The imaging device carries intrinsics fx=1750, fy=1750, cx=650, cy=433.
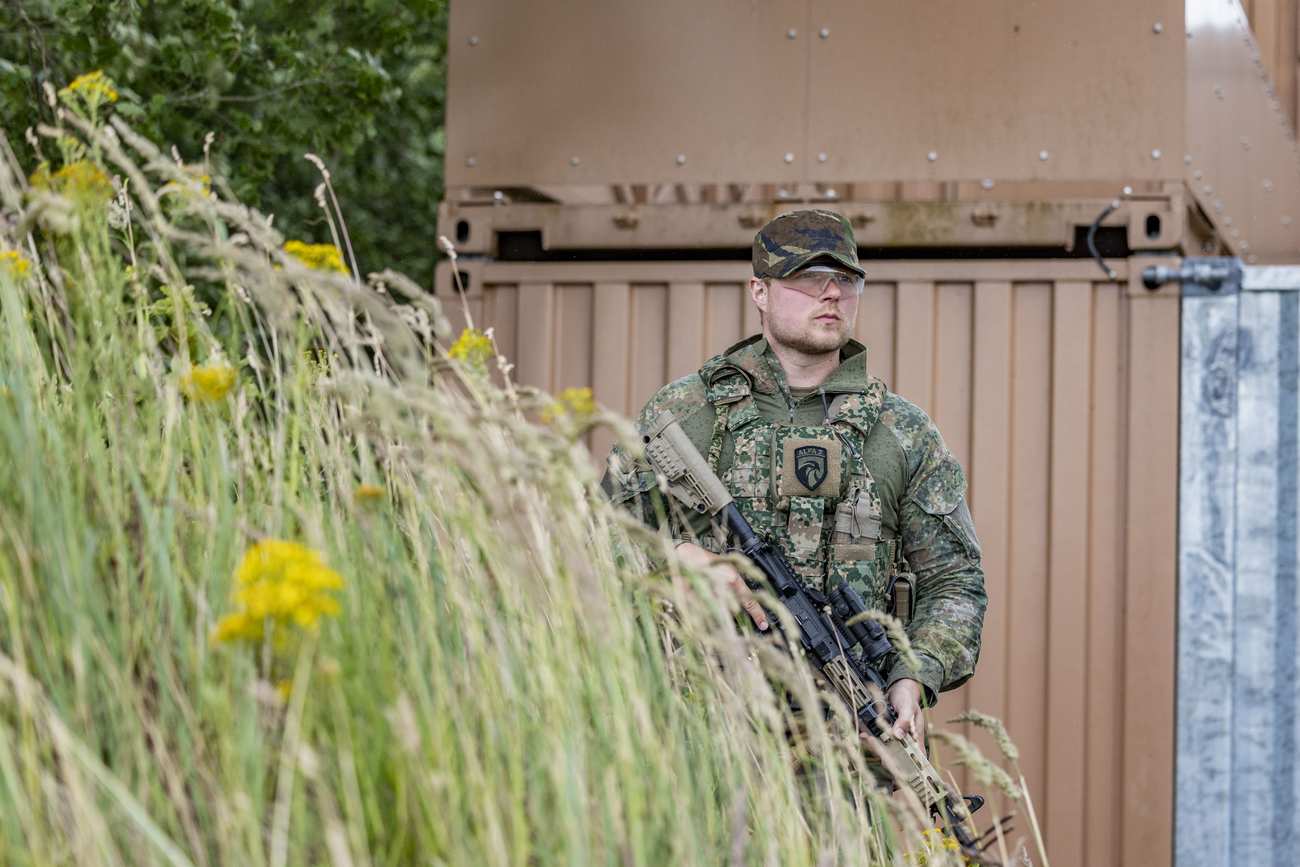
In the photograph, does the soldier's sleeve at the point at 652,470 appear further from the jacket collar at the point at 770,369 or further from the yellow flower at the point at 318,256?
the yellow flower at the point at 318,256

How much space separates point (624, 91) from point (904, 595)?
2198mm

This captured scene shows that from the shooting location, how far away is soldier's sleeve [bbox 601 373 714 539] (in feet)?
11.8

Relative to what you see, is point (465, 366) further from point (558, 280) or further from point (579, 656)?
point (558, 280)

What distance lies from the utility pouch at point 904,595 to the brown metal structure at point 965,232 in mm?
1336

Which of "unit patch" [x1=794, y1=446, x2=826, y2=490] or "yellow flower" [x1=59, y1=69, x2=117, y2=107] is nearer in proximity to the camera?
"yellow flower" [x1=59, y1=69, x2=117, y2=107]

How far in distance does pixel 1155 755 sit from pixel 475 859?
11.5 feet

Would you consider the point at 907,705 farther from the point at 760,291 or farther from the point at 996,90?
the point at 996,90

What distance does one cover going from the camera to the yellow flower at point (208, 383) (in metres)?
2.17

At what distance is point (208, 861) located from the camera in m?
1.78

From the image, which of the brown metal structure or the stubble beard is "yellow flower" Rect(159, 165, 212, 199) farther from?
the brown metal structure

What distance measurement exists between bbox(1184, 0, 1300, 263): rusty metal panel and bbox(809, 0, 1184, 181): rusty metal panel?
0.45 ft

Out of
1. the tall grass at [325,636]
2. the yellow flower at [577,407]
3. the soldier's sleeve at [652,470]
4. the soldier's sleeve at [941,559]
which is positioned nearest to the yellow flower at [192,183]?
the tall grass at [325,636]

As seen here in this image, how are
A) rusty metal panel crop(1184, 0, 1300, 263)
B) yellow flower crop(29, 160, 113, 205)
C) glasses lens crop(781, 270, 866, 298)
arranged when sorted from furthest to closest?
rusty metal panel crop(1184, 0, 1300, 263)
glasses lens crop(781, 270, 866, 298)
yellow flower crop(29, 160, 113, 205)

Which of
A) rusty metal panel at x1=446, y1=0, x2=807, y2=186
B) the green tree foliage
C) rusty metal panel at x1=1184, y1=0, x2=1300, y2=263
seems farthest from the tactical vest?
the green tree foliage
